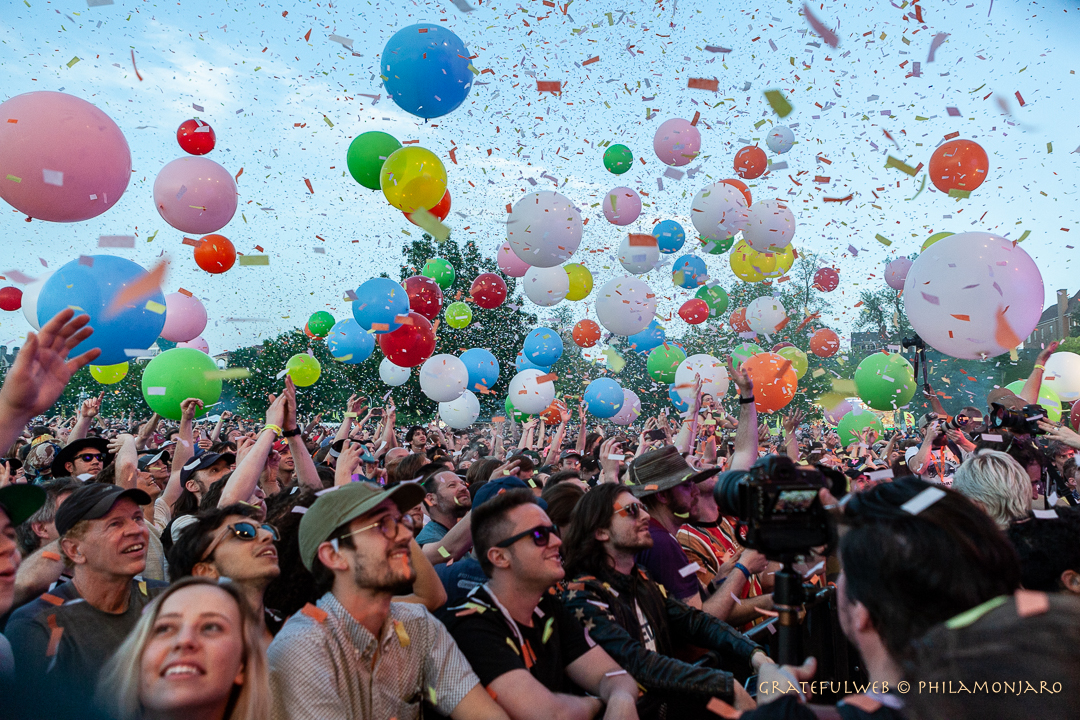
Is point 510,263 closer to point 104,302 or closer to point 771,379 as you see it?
point 771,379

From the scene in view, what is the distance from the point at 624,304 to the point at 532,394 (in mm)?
2398

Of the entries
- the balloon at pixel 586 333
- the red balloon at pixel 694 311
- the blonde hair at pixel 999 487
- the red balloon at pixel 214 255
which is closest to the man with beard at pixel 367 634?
the blonde hair at pixel 999 487

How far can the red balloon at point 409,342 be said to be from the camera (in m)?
9.02

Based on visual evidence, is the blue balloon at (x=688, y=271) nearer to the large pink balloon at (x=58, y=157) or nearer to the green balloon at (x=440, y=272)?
the green balloon at (x=440, y=272)

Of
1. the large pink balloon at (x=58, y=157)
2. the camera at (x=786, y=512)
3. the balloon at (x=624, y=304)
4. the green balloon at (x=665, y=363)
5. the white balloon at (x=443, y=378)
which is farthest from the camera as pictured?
the green balloon at (x=665, y=363)

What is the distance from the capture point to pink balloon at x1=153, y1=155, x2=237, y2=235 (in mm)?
6141

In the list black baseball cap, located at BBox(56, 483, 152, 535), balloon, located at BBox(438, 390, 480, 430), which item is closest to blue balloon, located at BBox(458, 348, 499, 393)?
balloon, located at BBox(438, 390, 480, 430)

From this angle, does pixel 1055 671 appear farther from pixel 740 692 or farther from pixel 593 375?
pixel 593 375

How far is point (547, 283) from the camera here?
32.3 ft

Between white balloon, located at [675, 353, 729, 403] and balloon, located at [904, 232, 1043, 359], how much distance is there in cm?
400

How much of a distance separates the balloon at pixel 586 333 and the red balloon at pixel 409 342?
385 cm

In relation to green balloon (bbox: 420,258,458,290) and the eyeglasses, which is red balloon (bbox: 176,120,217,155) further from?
the eyeglasses

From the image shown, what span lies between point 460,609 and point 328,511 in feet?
2.18

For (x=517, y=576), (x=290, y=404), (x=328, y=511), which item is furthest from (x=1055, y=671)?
(x=290, y=404)
